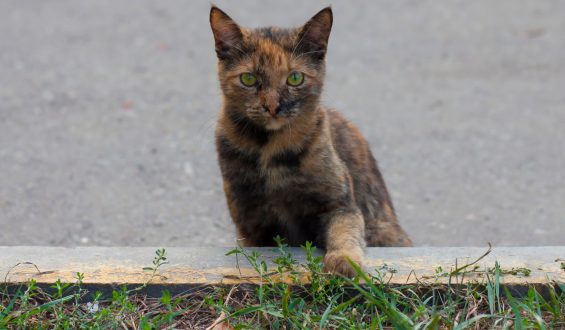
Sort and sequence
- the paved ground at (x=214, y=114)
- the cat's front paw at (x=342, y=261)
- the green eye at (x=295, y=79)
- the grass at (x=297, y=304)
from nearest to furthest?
the grass at (x=297, y=304)
the cat's front paw at (x=342, y=261)
the green eye at (x=295, y=79)
the paved ground at (x=214, y=114)

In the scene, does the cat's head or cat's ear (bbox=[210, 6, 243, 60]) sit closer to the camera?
the cat's head

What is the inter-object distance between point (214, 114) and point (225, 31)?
2.88 metres

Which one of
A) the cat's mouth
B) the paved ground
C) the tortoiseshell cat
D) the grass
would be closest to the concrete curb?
the grass

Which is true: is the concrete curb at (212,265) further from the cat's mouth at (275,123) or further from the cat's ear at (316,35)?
the cat's ear at (316,35)

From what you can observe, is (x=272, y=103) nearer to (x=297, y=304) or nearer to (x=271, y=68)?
(x=271, y=68)

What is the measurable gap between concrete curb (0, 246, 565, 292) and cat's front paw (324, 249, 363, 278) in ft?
0.22

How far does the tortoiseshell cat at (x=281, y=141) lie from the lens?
3.28 metres

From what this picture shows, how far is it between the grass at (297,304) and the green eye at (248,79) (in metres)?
0.67

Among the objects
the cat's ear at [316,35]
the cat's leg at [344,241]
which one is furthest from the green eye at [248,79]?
the cat's leg at [344,241]

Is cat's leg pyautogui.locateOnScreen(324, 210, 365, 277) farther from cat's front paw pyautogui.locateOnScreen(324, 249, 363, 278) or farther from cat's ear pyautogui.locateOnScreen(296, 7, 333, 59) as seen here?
cat's ear pyautogui.locateOnScreen(296, 7, 333, 59)

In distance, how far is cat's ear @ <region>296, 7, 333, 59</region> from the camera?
133 inches

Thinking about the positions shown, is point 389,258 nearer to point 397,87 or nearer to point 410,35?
point 397,87

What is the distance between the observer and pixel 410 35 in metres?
7.91

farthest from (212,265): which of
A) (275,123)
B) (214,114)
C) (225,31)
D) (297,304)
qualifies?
(214,114)
